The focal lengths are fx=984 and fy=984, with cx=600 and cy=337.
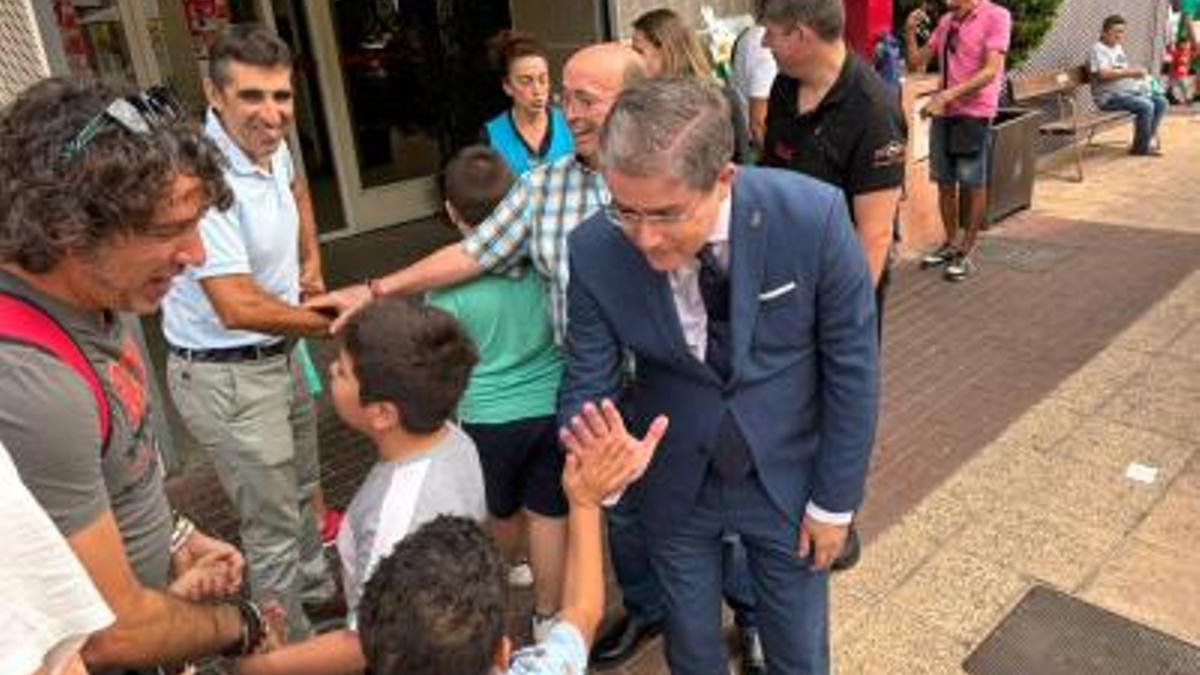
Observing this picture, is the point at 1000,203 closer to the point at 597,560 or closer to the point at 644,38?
the point at 644,38

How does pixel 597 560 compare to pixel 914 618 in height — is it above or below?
above

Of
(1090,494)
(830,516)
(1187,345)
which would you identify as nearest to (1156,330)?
(1187,345)

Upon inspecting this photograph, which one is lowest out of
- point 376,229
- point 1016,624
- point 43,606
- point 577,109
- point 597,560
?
point 1016,624

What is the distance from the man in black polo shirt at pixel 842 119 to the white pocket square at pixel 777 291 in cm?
146

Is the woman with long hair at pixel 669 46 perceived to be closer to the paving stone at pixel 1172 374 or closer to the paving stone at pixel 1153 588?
the paving stone at pixel 1153 588

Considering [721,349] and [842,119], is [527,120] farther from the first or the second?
[721,349]

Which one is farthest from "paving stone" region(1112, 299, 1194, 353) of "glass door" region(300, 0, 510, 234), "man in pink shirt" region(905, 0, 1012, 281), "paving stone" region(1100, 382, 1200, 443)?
"glass door" region(300, 0, 510, 234)

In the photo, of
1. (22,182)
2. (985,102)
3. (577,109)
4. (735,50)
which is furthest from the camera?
(985,102)

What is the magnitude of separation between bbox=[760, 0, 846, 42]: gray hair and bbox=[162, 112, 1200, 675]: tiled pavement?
1920 mm

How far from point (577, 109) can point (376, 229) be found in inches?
232

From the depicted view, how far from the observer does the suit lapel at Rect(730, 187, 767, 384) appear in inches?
81.3

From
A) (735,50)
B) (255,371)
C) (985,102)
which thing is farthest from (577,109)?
(985,102)

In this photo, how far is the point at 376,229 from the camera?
8273mm

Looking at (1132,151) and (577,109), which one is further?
(1132,151)
